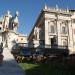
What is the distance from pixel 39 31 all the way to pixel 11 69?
40.0 m

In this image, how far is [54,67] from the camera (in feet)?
71.0

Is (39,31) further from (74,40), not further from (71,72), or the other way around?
(71,72)

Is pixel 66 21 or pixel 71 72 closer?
pixel 71 72

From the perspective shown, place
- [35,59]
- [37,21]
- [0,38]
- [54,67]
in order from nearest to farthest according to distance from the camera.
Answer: [54,67]
[35,59]
[0,38]
[37,21]

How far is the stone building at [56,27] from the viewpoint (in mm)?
57688

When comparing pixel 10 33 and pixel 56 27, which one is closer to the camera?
pixel 10 33

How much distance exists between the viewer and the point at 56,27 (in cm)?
5906

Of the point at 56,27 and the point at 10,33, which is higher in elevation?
the point at 56,27

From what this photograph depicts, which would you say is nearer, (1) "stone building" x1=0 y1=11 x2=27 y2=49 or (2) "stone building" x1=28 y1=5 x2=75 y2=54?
(1) "stone building" x1=0 y1=11 x2=27 y2=49

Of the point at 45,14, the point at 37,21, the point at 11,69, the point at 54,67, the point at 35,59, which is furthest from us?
the point at 37,21

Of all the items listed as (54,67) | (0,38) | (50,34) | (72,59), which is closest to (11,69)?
(54,67)

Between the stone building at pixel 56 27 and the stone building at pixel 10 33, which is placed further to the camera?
the stone building at pixel 56 27

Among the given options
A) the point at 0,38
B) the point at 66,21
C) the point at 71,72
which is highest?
the point at 66,21

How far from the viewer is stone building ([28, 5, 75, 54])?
5769 cm
